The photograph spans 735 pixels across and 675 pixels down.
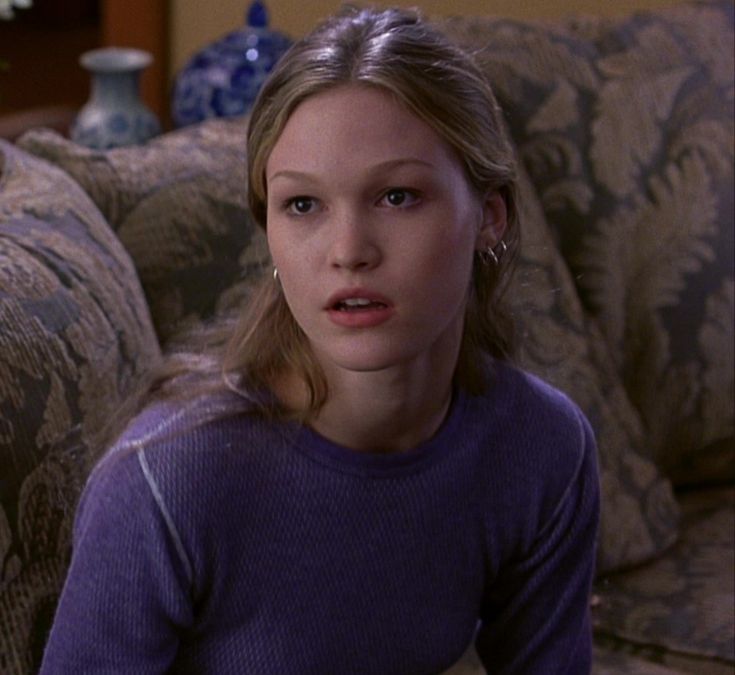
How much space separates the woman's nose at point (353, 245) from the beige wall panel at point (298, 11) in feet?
5.81

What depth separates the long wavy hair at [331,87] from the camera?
1090 mm

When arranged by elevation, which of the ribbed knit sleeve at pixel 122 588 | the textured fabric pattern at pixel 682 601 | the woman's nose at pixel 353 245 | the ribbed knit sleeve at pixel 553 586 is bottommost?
the textured fabric pattern at pixel 682 601

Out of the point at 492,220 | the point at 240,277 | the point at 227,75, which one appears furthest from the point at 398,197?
the point at 227,75

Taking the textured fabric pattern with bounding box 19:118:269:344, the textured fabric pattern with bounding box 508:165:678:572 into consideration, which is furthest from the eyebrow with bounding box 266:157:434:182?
the textured fabric pattern with bounding box 508:165:678:572

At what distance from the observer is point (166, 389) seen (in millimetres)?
1204

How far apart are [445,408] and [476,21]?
3.07 feet

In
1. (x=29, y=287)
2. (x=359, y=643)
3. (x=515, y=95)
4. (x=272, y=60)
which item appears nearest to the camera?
(x=359, y=643)

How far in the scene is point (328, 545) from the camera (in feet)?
3.84

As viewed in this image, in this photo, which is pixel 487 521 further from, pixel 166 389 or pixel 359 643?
pixel 166 389

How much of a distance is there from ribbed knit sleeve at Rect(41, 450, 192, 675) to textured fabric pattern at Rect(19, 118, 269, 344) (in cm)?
54

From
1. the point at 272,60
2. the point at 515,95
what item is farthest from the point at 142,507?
the point at 272,60

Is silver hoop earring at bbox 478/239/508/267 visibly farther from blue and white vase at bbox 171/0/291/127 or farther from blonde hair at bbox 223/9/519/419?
blue and white vase at bbox 171/0/291/127

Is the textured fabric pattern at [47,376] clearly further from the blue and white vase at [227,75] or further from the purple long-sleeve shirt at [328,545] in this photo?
the blue and white vase at [227,75]

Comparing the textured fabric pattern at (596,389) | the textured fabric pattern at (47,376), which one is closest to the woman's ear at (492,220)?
the textured fabric pattern at (47,376)
